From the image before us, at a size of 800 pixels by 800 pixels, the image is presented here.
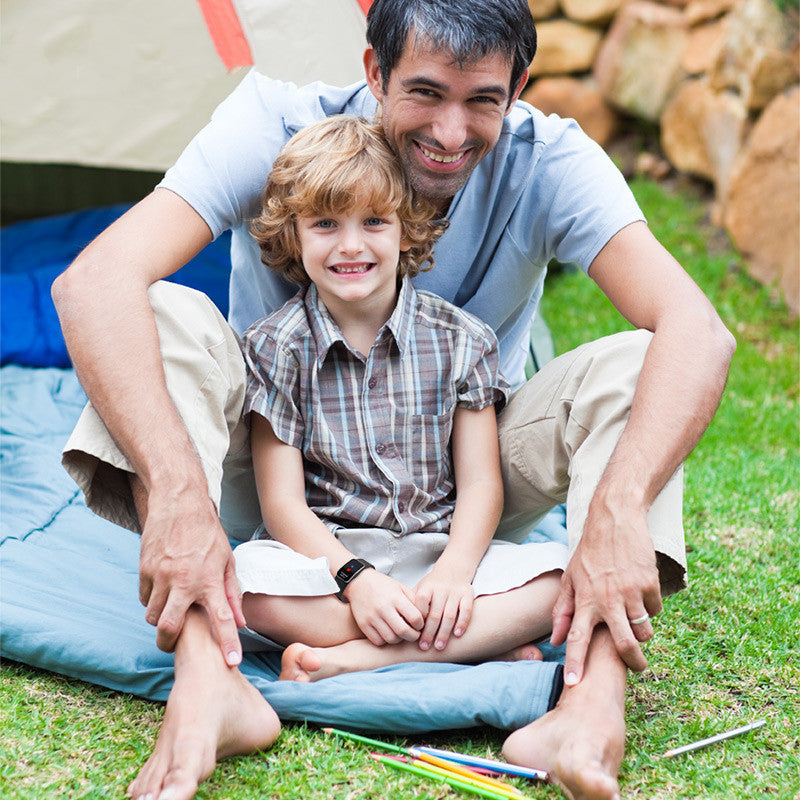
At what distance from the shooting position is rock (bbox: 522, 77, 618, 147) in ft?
15.7

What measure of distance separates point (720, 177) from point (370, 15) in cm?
255

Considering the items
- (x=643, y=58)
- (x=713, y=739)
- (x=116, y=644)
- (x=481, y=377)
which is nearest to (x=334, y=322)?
(x=481, y=377)

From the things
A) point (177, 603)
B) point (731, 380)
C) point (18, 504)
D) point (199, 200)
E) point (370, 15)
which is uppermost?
point (370, 15)

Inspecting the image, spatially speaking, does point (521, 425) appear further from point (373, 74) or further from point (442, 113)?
point (373, 74)

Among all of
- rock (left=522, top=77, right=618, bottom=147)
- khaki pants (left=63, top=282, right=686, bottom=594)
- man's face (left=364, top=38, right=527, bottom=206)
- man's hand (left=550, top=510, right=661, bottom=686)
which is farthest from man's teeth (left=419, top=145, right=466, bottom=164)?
rock (left=522, top=77, right=618, bottom=147)

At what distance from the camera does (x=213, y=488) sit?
1.48m

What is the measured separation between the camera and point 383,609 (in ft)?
4.93

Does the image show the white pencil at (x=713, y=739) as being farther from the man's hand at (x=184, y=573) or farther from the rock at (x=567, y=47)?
the rock at (x=567, y=47)

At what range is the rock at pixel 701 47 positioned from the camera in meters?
4.29

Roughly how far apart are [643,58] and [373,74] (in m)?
3.08

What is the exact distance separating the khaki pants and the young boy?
0.07m

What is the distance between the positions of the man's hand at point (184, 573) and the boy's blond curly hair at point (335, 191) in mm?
504

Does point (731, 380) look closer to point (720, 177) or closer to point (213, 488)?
point (720, 177)

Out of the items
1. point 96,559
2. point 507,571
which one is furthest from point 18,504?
point 507,571
